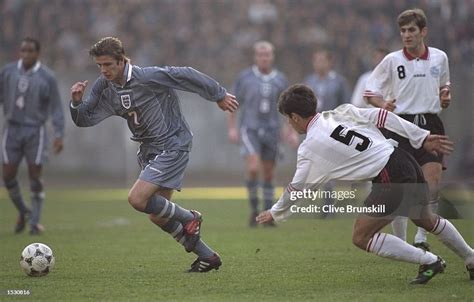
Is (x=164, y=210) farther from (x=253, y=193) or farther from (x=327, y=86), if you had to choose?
(x=327, y=86)

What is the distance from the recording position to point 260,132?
1447 centimetres

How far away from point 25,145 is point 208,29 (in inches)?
396

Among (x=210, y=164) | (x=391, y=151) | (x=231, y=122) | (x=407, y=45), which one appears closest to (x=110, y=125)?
(x=210, y=164)

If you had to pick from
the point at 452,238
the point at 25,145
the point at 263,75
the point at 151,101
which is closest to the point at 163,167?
the point at 151,101

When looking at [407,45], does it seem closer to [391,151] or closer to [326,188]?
[391,151]

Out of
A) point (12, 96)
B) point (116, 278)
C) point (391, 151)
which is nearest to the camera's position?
point (391, 151)

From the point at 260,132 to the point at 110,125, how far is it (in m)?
8.11

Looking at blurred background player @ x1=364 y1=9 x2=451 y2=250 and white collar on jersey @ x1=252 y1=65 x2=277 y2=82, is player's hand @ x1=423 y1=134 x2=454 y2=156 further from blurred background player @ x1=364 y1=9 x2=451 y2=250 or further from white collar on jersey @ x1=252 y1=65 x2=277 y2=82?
white collar on jersey @ x1=252 y1=65 x2=277 y2=82

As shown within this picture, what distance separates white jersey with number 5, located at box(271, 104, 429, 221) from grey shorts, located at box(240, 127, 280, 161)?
267 inches

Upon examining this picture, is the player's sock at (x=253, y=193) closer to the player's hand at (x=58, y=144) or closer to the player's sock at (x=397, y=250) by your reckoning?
the player's hand at (x=58, y=144)

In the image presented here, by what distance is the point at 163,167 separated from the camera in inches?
336

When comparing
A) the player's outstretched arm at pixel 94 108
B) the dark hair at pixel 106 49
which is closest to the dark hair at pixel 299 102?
the dark hair at pixel 106 49

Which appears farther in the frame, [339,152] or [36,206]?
[36,206]

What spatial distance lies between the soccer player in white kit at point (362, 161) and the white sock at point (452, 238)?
31 cm
